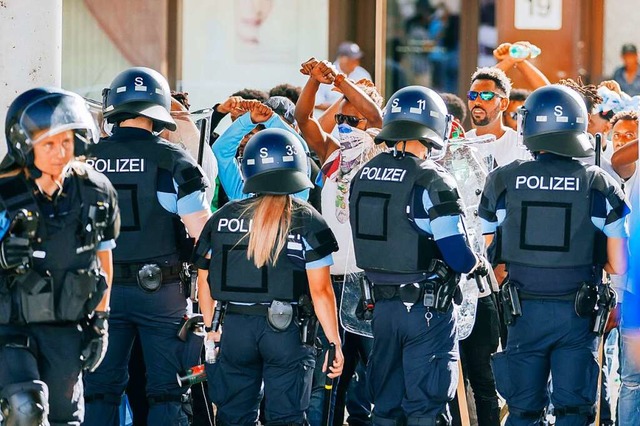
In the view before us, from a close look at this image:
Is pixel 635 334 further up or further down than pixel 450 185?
further down

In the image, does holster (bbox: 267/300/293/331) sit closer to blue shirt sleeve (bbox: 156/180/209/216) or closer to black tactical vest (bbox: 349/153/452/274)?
black tactical vest (bbox: 349/153/452/274)

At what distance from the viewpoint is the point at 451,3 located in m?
13.4

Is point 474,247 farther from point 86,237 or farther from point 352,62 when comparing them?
point 352,62

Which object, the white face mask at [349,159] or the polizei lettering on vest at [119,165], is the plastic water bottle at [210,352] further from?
the white face mask at [349,159]

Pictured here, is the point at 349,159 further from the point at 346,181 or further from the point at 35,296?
the point at 35,296

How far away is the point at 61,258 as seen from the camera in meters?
5.70

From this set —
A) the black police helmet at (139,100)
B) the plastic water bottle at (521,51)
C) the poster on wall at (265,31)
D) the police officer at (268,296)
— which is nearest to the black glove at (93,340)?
the police officer at (268,296)

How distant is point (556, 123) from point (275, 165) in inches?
54.9

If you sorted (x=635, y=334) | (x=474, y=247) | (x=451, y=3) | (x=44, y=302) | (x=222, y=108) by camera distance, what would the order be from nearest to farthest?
(x=44, y=302), (x=635, y=334), (x=474, y=247), (x=222, y=108), (x=451, y=3)

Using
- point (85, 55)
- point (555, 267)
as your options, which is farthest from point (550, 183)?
point (85, 55)

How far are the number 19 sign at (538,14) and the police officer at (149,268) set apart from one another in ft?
23.3

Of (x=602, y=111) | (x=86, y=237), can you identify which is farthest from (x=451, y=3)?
(x=86, y=237)

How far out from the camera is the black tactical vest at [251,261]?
20.6 ft

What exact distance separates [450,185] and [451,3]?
7.17 metres
